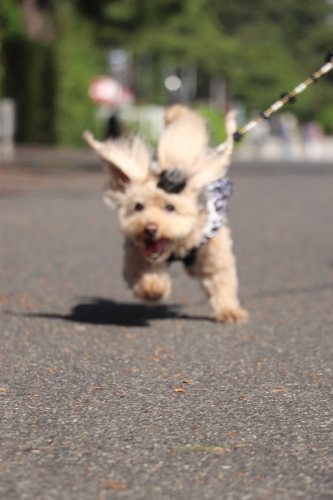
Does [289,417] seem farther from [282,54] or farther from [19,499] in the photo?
[282,54]

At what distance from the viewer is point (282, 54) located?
7875 cm

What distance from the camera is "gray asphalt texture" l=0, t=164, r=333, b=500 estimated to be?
3.47m

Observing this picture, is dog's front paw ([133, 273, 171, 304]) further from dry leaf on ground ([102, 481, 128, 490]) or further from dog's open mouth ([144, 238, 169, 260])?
dry leaf on ground ([102, 481, 128, 490])

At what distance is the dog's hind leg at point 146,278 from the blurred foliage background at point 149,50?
27.7 feet

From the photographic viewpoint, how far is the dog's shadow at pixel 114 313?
21.7 feet

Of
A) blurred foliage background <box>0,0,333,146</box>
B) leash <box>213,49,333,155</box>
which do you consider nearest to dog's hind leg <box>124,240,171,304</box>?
leash <box>213,49,333,155</box>

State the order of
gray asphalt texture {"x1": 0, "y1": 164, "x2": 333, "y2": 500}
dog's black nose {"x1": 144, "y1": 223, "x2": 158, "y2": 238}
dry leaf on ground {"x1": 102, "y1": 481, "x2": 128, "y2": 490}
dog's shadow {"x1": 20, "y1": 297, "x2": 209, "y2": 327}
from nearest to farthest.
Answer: dry leaf on ground {"x1": 102, "y1": 481, "x2": 128, "y2": 490} → gray asphalt texture {"x1": 0, "y1": 164, "x2": 333, "y2": 500} → dog's black nose {"x1": 144, "y1": 223, "x2": 158, "y2": 238} → dog's shadow {"x1": 20, "y1": 297, "x2": 209, "y2": 327}

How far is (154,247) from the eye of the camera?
230 inches

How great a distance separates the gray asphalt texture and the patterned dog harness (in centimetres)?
46

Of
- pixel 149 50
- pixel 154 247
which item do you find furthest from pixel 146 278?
pixel 149 50

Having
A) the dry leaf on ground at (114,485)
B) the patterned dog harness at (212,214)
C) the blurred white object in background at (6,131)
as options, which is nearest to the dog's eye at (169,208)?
the patterned dog harness at (212,214)

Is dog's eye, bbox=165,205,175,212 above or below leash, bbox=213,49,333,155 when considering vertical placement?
below

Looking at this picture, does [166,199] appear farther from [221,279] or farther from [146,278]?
[221,279]

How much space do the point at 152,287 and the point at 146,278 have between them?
7cm
